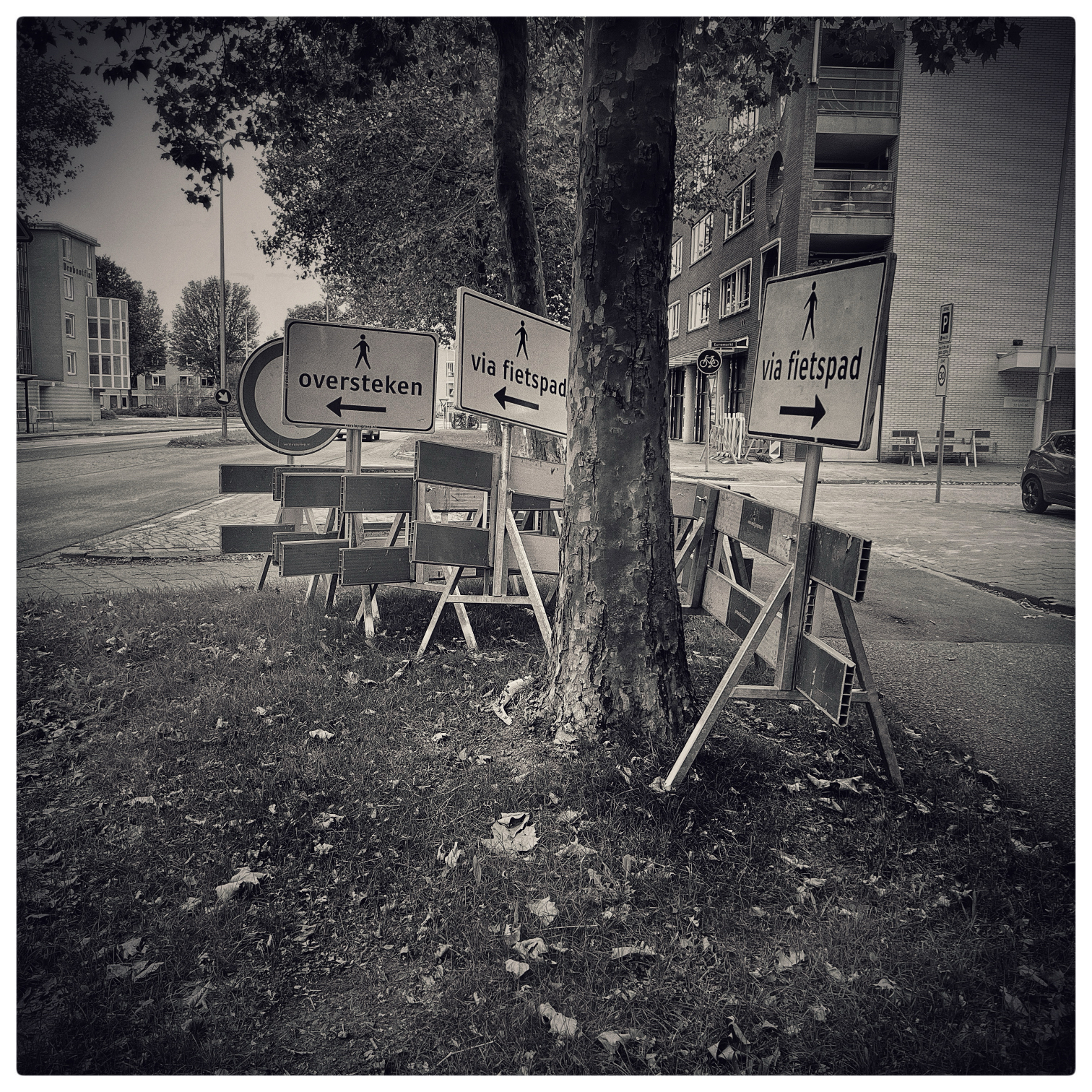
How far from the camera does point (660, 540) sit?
3457 millimetres

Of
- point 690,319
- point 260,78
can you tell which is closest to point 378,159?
point 260,78

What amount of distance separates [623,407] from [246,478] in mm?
3689

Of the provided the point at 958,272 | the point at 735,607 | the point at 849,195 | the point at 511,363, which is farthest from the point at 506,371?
the point at 849,195

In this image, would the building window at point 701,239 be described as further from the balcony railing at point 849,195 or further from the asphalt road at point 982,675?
the asphalt road at point 982,675

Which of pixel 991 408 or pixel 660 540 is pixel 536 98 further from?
pixel 991 408

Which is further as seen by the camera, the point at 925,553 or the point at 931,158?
the point at 931,158

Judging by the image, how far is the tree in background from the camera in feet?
189

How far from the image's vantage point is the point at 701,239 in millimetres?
34625

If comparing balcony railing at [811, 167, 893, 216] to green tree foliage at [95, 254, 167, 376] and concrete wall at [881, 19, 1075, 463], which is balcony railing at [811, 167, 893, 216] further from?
green tree foliage at [95, 254, 167, 376]

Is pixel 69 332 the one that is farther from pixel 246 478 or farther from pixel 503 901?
pixel 503 901

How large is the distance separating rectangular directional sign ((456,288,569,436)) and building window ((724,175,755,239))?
2493 cm

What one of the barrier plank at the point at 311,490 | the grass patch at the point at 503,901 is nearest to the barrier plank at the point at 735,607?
the grass patch at the point at 503,901

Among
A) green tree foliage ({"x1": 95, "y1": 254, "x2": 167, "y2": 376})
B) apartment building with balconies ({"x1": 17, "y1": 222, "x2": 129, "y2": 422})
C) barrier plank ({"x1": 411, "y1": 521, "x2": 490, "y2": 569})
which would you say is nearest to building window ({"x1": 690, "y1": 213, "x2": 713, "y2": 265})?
apartment building with balconies ({"x1": 17, "y1": 222, "x2": 129, "y2": 422})

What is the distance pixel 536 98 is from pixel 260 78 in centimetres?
844
